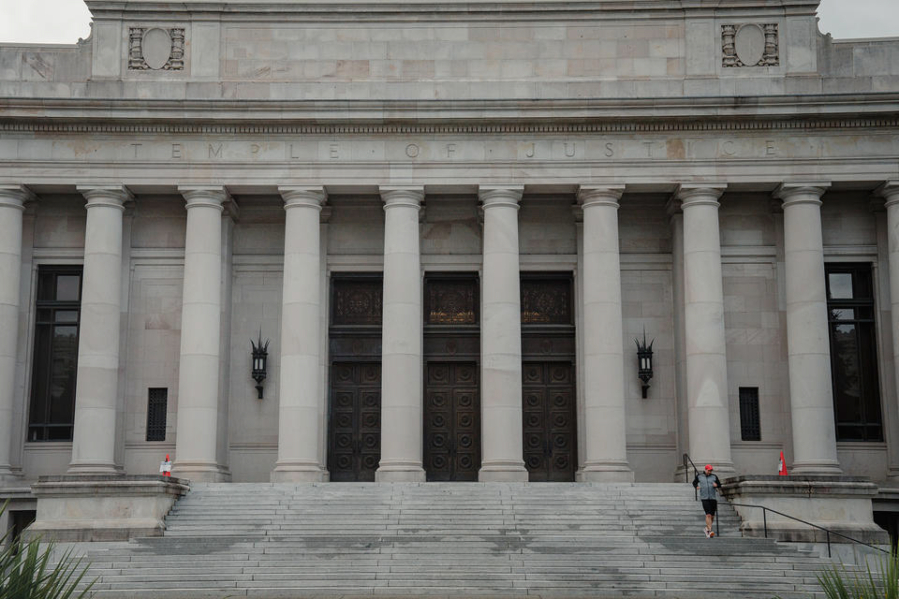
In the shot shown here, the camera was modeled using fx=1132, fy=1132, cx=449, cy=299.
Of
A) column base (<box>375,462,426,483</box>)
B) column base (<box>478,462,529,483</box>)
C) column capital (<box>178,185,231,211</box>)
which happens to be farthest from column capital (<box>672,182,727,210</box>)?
column capital (<box>178,185,231,211</box>)

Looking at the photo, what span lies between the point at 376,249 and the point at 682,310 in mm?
10085

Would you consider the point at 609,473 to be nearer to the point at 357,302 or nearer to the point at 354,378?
the point at 354,378

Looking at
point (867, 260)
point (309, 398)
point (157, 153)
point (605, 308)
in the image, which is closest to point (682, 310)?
point (605, 308)

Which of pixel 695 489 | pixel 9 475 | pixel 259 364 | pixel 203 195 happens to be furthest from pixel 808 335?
pixel 9 475

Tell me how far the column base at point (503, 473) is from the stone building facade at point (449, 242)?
0.67ft

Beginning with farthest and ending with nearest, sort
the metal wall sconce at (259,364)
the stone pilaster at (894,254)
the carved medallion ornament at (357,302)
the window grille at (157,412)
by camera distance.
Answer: the carved medallion ornament at (357,302) < the metal wall sconce at (259,364) < the window grille at (157,412) < the stone pilaster at (894,254)

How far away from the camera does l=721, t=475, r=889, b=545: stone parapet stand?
1075 inches

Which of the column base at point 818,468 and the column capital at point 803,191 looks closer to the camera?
the column base at point 818,468

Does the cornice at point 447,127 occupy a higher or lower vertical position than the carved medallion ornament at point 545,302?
higher

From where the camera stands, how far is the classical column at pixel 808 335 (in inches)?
Answer: 1305

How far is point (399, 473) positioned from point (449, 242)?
8417 mm

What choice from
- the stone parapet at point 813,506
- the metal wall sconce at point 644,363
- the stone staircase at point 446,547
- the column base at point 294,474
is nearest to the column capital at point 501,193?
the metal wall sconce at point 644,363

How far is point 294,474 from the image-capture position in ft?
108

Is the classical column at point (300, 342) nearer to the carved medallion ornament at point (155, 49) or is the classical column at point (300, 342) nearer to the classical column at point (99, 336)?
the classical column at point (99, 336)
